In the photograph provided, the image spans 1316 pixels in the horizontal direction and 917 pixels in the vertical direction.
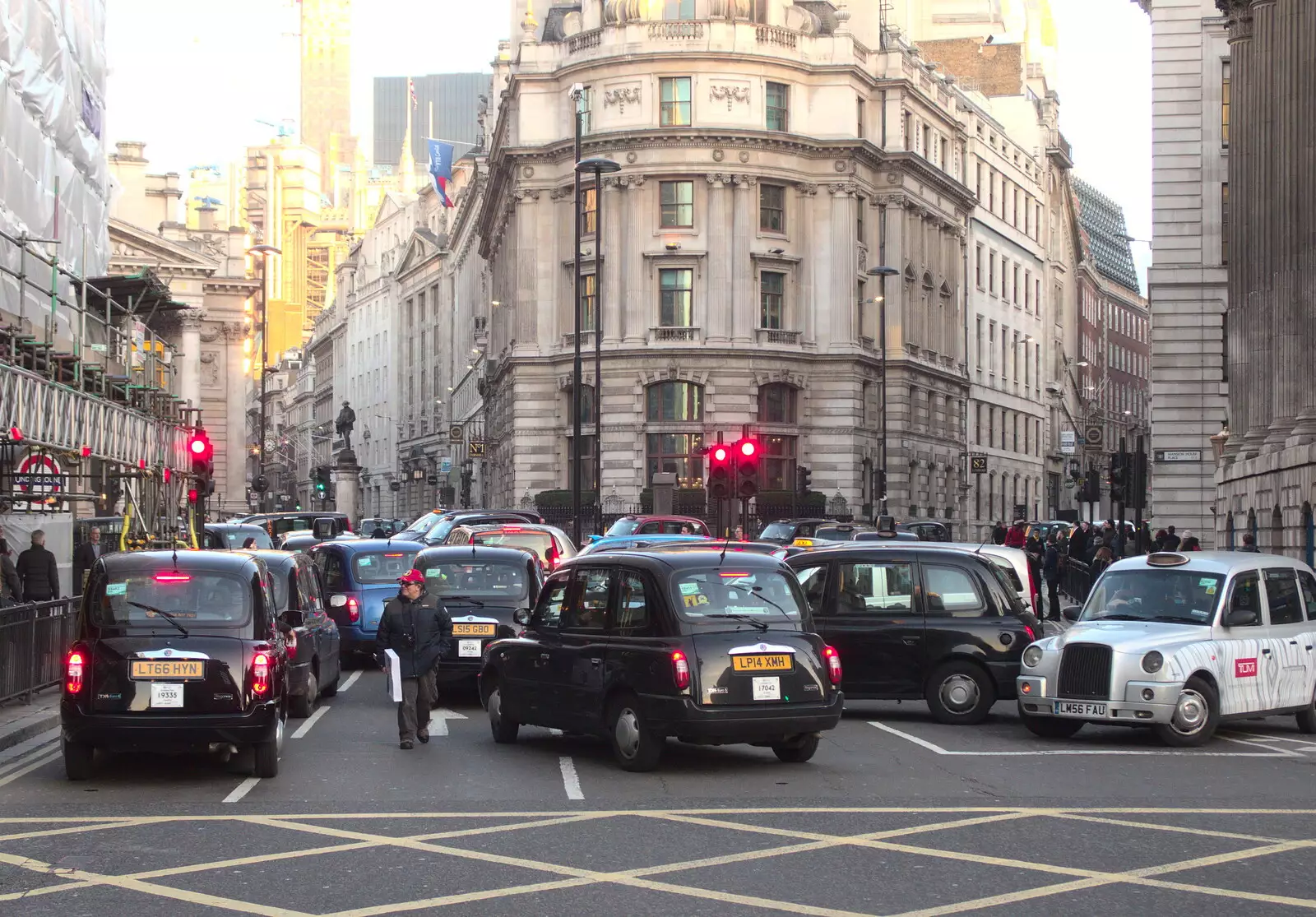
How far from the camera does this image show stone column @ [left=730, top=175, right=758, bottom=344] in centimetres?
6750

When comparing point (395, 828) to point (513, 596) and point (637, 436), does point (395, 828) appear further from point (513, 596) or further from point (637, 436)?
point (637, 436)

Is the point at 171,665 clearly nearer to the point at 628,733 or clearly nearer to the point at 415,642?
the point at 415,642

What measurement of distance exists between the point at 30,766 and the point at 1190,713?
9955 millimetres

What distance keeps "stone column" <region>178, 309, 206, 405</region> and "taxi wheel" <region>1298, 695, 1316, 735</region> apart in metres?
84.6

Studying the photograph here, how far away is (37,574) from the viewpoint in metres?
25.1

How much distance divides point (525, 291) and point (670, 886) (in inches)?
2368

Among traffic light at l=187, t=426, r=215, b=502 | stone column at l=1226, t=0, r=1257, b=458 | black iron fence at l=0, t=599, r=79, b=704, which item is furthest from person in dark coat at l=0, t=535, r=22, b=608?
stone column at l=1226, t=0, r=1257, b=458

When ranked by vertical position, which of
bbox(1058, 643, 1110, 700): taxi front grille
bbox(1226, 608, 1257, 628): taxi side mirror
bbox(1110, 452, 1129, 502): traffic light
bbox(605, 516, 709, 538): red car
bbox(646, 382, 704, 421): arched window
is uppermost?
bbox(646, 382, 704, 421): arched window

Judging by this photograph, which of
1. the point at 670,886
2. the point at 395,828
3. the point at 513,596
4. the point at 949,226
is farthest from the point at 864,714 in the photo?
the point at 949,226

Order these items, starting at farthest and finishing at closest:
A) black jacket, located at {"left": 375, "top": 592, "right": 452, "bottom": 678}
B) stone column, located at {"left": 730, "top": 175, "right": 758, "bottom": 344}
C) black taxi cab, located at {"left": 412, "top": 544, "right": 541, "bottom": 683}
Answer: stone column, located at {"left": 730, "top": 175, "right": 758, "bottom": 344}, black taxi cab, located at {"left": 412, "top": 544, "right": 541, "bottom": 683}, black jacket, located at {"left": 375, "top": 592, "right": 452, "bottom": 678}

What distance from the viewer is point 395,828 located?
11820 millimetres

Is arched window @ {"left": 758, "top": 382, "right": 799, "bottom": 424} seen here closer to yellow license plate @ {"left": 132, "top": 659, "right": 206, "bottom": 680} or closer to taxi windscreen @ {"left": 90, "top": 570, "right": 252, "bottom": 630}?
taxi windscreen @ {"left": 90, "top": 570, "right": 252, "bottom": 630}

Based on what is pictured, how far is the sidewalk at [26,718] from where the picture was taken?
644 inches

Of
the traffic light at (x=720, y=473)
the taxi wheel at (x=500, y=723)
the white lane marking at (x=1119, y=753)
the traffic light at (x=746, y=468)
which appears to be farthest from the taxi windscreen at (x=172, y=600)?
the traffic light at (x=720, y=473)
